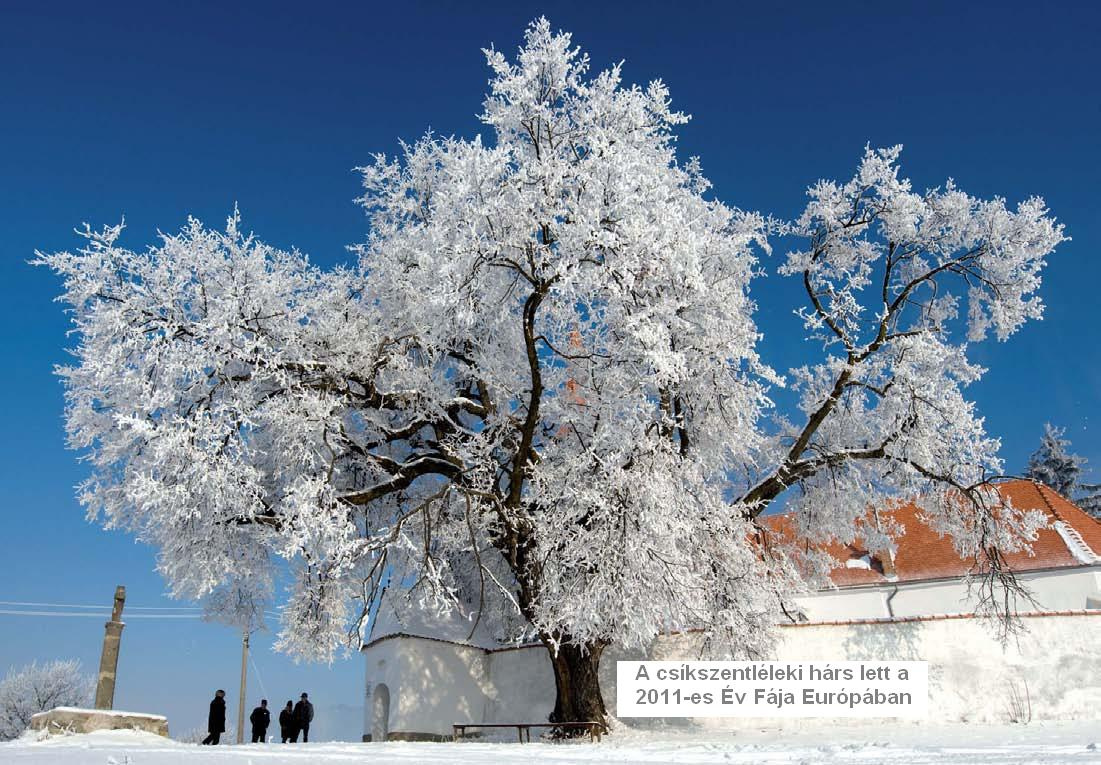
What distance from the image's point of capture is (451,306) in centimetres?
1355

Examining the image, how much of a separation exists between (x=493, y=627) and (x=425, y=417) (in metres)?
6.84

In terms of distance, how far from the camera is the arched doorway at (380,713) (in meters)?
20.9

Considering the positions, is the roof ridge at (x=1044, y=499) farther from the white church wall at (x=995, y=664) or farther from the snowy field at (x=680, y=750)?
the snowy field at (x=680, y=750)

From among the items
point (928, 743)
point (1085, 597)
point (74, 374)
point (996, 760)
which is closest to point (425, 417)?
point (74, 374)

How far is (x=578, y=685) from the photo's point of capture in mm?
16281

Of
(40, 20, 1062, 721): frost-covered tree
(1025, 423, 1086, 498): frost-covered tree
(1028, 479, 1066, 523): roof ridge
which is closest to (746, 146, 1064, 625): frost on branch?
(40, 20, 1062, 721): frost-covered tree

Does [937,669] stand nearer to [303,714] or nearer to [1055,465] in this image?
[303,714]

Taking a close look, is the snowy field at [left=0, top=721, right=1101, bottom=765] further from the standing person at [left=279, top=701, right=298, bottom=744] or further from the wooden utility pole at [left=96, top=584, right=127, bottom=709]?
the standing person at [left=279, top=701, right=298, bottom=744]

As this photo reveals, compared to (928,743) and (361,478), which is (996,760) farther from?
(361,478)

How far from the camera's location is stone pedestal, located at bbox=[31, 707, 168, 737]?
44.0ft

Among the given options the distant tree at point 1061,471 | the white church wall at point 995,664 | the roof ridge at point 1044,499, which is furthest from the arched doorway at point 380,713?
the distant tree at point 1061,471

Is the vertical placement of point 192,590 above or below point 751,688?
above

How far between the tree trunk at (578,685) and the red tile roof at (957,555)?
1056 cm

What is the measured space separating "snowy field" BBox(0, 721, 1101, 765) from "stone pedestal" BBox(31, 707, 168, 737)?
554 mm
